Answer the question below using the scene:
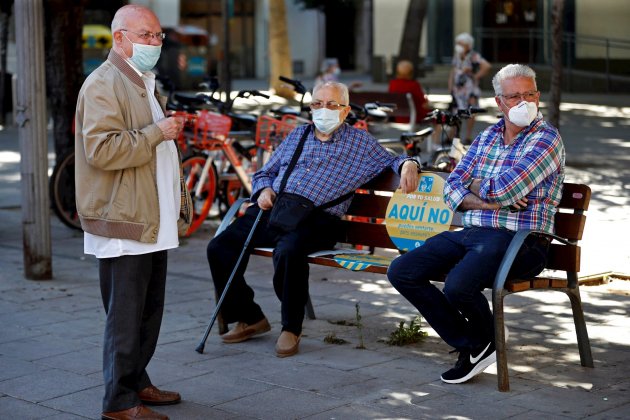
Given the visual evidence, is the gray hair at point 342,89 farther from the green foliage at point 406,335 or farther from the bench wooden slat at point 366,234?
the green foliage at point 406,335

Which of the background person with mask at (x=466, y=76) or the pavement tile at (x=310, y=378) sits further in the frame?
the background person with mask at (x=466, y=76)

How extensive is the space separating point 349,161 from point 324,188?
212mm

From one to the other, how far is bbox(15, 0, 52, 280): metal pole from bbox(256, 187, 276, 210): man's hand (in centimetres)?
216

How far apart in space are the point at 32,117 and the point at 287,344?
292 cm

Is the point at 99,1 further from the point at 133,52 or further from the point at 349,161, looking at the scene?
the point at 133,52

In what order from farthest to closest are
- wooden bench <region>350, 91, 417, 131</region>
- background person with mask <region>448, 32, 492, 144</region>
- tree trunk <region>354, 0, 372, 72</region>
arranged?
tree trunk <region>354, 0, 372, 72</region>
background person with mask <region>448, 32, 492, 144</region>
wooden bench <region>350, 91, 417, 131</region>

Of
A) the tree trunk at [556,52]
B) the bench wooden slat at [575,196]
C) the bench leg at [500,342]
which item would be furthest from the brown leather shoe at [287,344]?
the tree trunk at [556,52]

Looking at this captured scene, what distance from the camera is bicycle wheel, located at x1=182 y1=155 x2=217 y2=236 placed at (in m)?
10.1

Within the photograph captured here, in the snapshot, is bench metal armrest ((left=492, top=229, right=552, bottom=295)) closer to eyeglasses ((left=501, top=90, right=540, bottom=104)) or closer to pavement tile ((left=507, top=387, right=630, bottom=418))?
pavement tile ((left=507, top=387, right=630, bottom=418))

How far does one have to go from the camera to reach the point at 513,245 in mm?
5504

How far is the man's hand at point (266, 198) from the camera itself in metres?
6.53

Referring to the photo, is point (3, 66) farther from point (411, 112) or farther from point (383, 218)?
point (383, 218)

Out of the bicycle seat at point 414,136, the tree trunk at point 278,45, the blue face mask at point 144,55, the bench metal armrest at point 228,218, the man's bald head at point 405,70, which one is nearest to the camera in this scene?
the blue face mask at point 144,55

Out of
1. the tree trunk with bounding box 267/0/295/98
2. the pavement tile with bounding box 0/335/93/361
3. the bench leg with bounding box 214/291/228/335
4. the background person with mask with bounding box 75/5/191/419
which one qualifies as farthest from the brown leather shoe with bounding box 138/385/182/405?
the tree trunk with bounding box 267/0/295/98
